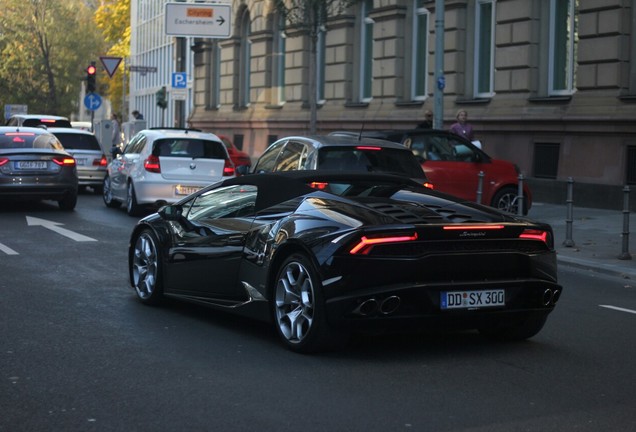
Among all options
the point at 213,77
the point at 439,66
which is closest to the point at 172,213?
the point at 439,66

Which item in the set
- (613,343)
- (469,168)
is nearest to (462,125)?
(469,168)

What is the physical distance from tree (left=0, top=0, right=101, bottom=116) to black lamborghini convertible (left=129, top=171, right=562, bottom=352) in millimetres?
72622

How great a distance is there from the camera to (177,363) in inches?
306

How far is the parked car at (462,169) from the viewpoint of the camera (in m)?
20.4

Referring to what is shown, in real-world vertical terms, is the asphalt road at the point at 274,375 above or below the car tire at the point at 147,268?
below

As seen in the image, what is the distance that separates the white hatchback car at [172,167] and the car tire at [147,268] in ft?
31.6

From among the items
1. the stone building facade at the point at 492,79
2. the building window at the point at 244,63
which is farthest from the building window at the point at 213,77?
the stone building facade at the point at 492,79

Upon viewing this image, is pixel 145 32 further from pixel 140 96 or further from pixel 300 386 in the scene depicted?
pixel 300 386

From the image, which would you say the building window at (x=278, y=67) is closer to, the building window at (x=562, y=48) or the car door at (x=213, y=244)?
the building window at (x=562, y=48)

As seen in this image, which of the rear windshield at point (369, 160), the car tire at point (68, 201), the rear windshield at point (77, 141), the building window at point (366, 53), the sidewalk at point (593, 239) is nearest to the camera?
the sidewalk at point (593, 239)


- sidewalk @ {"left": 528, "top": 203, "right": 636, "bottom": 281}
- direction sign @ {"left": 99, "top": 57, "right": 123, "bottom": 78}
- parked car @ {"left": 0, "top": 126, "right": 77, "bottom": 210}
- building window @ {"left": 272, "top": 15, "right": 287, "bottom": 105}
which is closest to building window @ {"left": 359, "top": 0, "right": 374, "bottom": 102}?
building window @ {"left": 272, "top": 15, "right": 287, "bottom": 105}

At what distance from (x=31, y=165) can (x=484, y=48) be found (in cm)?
1178

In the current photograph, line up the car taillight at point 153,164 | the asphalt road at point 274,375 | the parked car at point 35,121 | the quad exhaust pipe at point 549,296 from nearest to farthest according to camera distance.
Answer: the asphalt road at point 274,375 < the quad exhaust pipe at point 549,296 < the car taillight at point 153,164 < the parked car at point 35,121

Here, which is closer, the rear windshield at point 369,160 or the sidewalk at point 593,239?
the sidewalk at point 593,239
